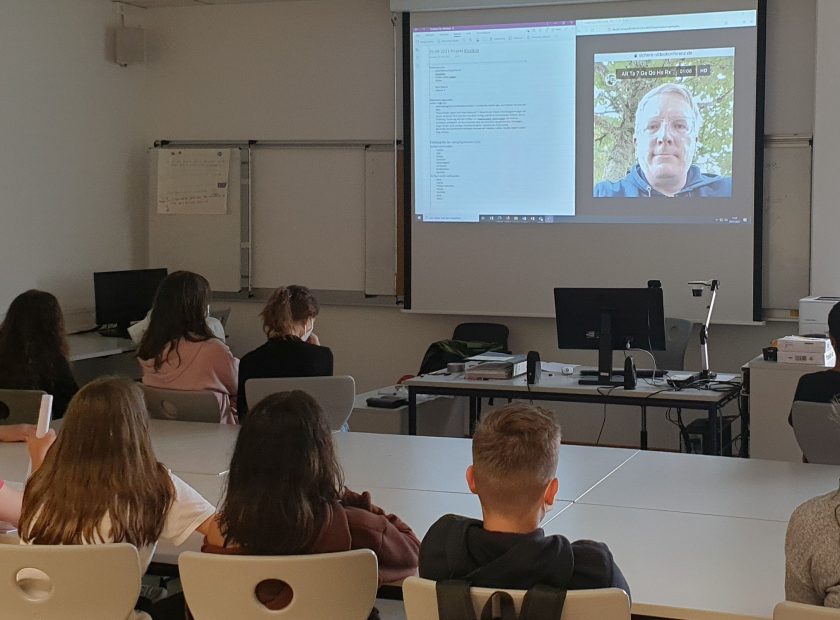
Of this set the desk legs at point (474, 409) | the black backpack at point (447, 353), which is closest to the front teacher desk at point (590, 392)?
the desk legs at point (474, 409)

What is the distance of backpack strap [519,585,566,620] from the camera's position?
1.79m

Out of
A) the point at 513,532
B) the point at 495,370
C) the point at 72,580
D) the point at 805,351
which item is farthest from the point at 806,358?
the point at 72,580

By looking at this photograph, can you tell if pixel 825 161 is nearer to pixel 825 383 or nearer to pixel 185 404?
pixel 825 383

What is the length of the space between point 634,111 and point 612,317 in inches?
68.1

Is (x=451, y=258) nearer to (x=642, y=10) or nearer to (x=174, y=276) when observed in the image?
(x=642, y=10)

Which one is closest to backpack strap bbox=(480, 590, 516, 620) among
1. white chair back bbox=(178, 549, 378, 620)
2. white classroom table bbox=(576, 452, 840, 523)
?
white chair back bbox=(178, 549, 378, 620)

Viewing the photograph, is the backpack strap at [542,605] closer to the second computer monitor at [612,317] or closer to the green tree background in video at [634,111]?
the second computer monitor at [612,317]

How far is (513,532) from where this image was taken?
201 cm

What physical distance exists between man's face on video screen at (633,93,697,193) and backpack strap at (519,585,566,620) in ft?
15.8

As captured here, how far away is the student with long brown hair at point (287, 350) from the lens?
14.5 feet

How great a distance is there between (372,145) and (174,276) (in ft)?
9.74

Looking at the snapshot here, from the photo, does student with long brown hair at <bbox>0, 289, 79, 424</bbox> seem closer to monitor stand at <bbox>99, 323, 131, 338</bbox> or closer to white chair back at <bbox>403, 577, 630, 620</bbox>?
monitor stand at <bbox>99, 323, 131, 338</bbox>

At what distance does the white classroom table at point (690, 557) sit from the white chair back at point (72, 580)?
0.98m

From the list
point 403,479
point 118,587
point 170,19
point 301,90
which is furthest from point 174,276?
point 170,19
